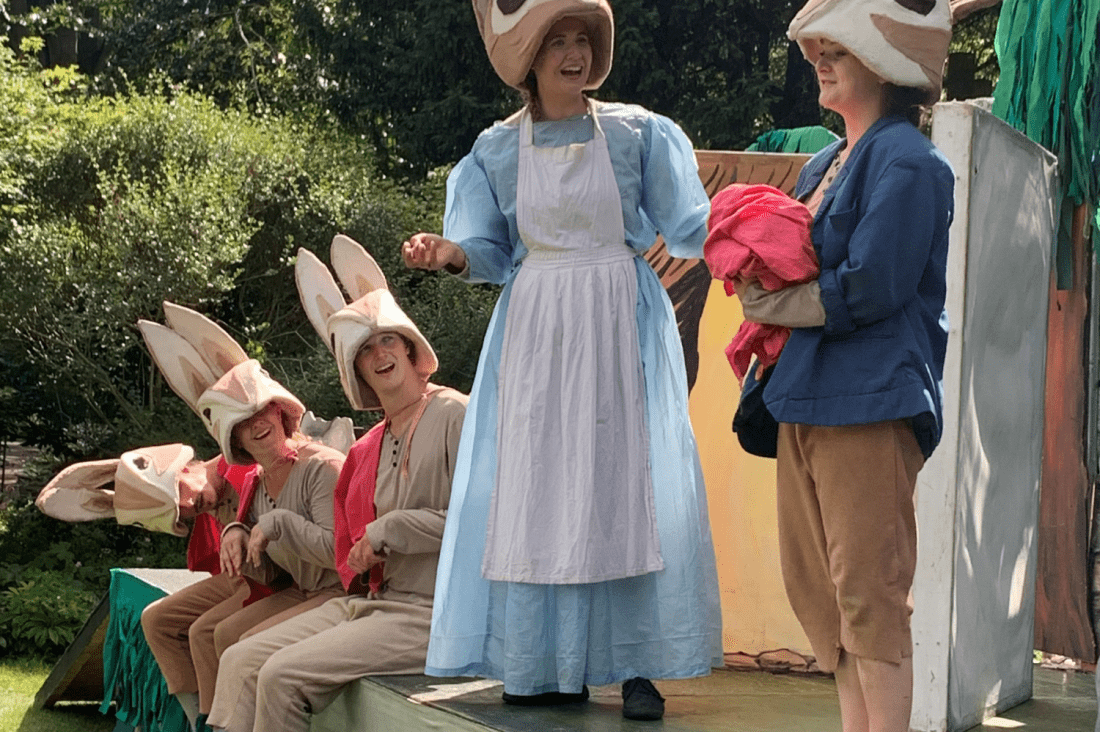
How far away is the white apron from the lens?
3537mm

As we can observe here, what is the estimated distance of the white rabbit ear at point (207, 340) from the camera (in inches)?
202

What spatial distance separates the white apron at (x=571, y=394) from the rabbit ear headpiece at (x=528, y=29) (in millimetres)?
169

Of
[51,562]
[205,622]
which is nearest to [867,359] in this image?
[205,622]

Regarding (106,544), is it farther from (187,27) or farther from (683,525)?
(187,27)

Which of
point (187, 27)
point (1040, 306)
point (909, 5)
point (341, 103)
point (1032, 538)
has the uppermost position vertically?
point (187, 27)

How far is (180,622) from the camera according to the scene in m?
5.18

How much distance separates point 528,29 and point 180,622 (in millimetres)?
2637

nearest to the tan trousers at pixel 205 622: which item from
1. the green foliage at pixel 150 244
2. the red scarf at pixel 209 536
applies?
the red scarf at pixel 209 536

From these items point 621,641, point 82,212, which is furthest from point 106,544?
point 621,641

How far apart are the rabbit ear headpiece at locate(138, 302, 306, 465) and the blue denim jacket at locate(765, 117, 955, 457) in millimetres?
2634

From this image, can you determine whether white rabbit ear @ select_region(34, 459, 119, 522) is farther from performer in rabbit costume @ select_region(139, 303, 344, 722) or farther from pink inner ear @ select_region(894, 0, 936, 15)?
pink inner ear @ select_region(894, 0, 936, 15)

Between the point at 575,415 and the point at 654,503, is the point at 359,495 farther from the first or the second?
the point at 654,503

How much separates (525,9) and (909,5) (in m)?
1.20

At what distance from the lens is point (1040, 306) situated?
12.9 feet
